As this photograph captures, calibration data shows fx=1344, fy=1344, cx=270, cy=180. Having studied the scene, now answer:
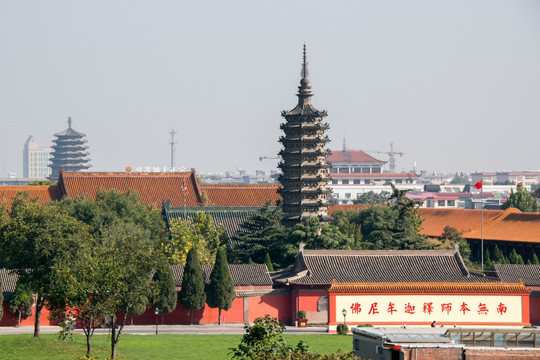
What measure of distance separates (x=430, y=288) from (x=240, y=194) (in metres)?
47.6

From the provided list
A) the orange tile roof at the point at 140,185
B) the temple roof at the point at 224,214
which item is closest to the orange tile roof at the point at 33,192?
the orange tile roof at the point at 140,185

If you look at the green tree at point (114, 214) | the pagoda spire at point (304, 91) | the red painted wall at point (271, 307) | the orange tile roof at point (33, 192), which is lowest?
the red painted wall at point (271, 307)

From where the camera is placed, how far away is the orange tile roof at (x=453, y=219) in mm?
112500

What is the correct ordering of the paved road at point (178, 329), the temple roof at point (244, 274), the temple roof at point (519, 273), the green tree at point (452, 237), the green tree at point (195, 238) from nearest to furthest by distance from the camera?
the paved road at point (178, 329), the temple roof at point (244, 274), the temple roof at point (519, 273), the green tree at point (195, 238), the green tree at point (452, 237)

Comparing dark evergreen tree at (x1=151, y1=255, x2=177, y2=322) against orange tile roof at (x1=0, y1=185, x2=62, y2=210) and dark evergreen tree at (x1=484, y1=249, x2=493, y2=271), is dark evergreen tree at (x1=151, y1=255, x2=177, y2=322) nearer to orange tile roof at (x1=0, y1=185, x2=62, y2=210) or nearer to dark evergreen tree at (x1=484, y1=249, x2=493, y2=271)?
dark evergreen tree at (x1=484, y1=249, x2=493, y2=271)

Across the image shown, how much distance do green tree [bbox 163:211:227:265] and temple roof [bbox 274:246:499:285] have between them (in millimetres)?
8082

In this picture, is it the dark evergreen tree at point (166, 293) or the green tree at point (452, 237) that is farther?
the green tree at point (452, 237)

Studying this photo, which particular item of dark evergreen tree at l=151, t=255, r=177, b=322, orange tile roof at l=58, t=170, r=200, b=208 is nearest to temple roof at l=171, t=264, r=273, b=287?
dark evergreen tree at l=151, t=255, r=177, b=322

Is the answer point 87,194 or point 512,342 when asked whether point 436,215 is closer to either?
point 87,194

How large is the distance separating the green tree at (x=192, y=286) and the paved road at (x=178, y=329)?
1259 mm

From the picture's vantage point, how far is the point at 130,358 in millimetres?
59344

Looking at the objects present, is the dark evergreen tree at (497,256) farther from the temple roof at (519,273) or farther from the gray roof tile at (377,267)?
the gray roof tile at (377,267)

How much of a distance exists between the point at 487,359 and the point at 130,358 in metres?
24.0

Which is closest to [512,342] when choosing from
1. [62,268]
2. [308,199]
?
[62,268]
